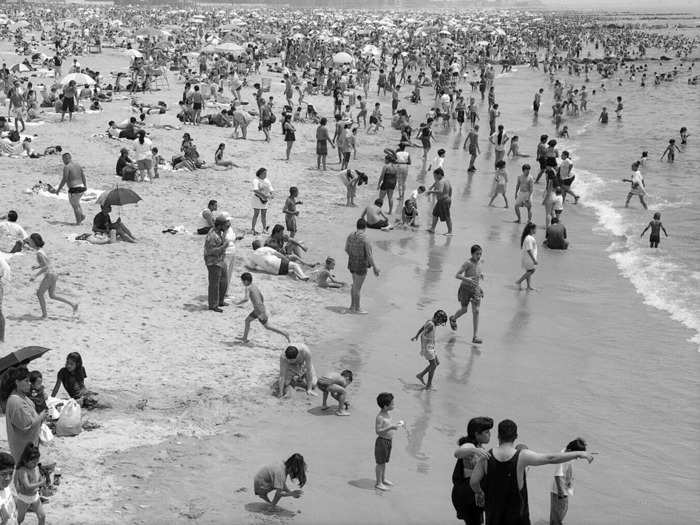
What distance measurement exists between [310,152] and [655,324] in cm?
1237

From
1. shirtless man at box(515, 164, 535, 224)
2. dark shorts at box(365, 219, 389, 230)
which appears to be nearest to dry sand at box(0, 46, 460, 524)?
dark shorts at box(365, 219, 389, 230)

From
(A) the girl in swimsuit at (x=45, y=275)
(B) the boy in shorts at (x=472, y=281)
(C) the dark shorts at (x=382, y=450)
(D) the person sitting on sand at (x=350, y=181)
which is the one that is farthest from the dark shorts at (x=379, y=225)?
(C) the dark shorts at (x=382, y=450)

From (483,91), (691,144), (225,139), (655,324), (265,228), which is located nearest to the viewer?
(655,324)

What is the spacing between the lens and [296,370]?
9.49 metres

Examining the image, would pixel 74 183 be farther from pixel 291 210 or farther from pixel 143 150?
pixel 291 210

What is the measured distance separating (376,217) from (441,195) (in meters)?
1.39

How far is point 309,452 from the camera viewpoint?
8.16m

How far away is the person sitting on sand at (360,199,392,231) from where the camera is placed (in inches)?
640

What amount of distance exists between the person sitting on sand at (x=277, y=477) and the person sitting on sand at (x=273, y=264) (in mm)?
6552

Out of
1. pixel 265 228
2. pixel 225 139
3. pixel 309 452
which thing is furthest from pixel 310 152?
pixel 309 452

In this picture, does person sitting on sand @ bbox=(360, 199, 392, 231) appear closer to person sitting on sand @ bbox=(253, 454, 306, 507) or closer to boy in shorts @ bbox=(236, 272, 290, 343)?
boy in shorts @ bbox=(236, 272, 290, 343)

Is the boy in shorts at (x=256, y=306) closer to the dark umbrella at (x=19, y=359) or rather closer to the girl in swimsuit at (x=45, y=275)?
the girl in swimsuit at (x=45, y=275)

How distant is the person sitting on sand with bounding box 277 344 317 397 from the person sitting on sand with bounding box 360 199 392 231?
6.90 m

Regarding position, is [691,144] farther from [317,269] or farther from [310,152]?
[317,269]
